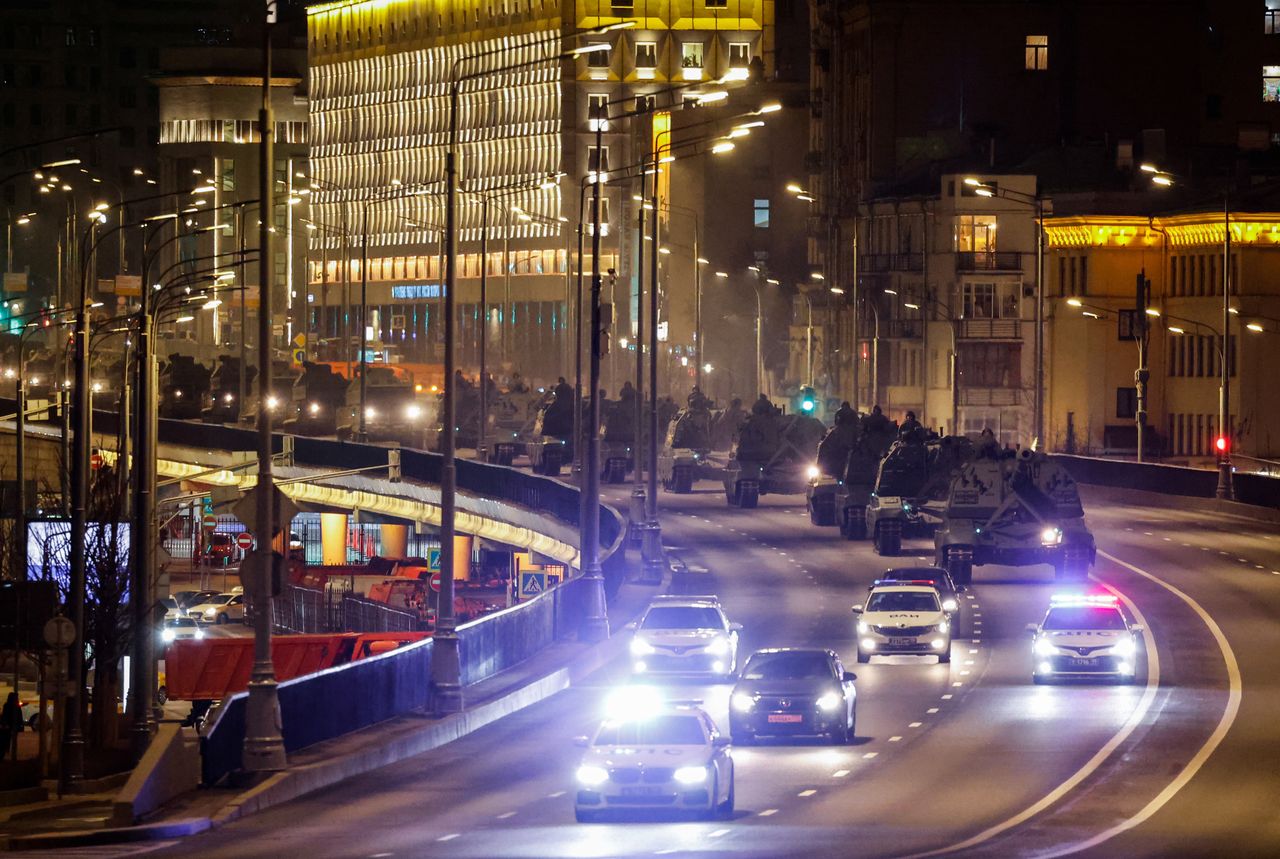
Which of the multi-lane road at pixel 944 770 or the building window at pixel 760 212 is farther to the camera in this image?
the building window at pixel 760 212

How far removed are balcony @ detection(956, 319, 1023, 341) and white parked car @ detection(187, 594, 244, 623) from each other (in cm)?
4730

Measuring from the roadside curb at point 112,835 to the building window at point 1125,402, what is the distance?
9202cm

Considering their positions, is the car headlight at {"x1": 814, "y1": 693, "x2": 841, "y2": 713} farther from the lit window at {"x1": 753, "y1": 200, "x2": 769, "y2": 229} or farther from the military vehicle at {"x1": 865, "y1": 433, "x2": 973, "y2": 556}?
the lit window at {"x1": 753, "y1": 200, "x2": 769, "y2": 229}

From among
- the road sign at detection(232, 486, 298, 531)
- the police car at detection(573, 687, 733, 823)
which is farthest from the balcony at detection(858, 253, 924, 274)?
the police car at detection(573, 687, 733, 823)

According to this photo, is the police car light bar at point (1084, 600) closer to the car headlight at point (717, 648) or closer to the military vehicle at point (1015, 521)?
the car headlight at point (717, 648)

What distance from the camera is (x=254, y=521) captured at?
30.6 meters

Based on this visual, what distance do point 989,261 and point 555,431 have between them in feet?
121

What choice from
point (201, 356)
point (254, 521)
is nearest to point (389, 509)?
point (254, 521)

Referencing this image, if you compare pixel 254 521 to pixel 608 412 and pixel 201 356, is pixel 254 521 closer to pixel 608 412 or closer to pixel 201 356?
pixel 608 412

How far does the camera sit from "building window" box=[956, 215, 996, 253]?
126125 millimetres

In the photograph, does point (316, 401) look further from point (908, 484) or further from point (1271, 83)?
point (1271, 83)

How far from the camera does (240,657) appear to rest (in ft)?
206

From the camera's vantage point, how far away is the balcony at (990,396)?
12081 cm

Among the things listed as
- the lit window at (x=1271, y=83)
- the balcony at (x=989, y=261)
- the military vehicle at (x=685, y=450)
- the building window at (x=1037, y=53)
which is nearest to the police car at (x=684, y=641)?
the military vehicle at (x=685, y=450)
